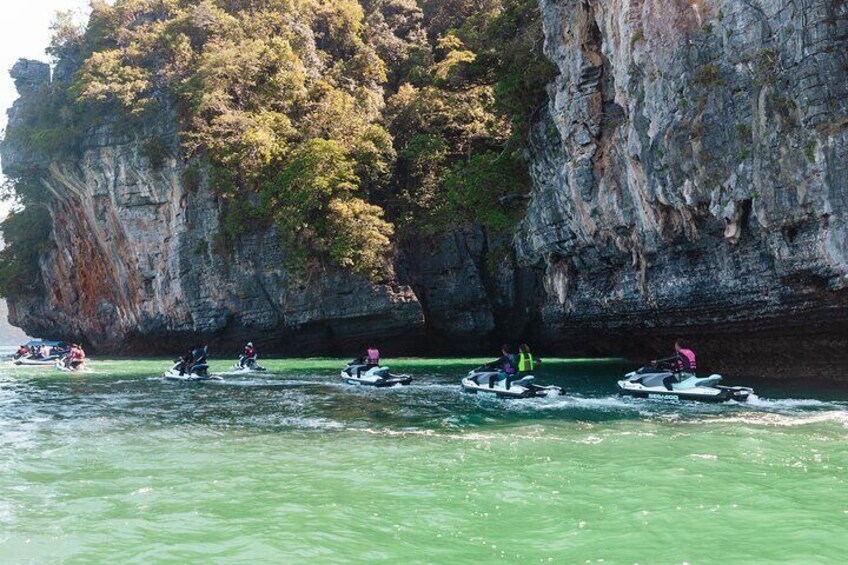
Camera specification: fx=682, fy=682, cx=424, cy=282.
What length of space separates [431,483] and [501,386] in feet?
31.6

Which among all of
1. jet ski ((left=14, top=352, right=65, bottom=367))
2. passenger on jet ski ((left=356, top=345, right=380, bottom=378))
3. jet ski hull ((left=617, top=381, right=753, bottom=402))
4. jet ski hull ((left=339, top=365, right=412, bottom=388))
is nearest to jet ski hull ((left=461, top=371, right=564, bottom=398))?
jet ski hull ((left=617, top=381, right=753, bottom=402))

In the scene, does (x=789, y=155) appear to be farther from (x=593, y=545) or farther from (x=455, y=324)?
(x=455, y=324)

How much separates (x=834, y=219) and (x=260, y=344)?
28417 mm

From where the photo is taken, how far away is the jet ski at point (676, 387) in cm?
1628

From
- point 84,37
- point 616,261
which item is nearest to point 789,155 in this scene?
point 616,261

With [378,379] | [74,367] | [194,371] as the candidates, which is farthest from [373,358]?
[74,367]

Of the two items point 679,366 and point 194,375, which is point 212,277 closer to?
point 194,375

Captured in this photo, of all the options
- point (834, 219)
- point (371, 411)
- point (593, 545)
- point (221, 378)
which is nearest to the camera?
point (593, 545)

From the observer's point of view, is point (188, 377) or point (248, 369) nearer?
point (188, 377)

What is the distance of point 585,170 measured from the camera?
22.3 meters

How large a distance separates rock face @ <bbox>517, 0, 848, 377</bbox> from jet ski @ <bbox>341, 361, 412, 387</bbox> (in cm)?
809

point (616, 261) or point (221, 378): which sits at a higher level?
point (616, 261)

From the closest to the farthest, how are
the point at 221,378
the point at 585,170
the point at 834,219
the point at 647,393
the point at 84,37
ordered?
the point at 834,219 < the point at 647,393 < the point at 585,170 < the point at 221,378 < the point at 84,37

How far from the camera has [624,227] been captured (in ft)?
70.7
